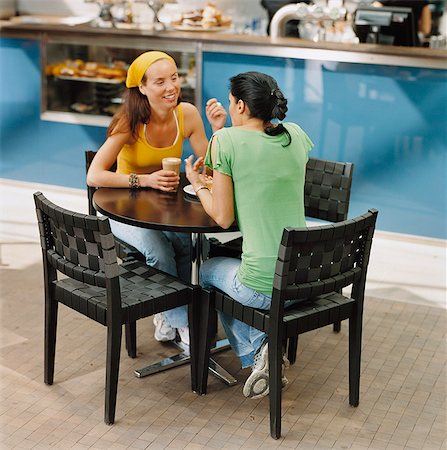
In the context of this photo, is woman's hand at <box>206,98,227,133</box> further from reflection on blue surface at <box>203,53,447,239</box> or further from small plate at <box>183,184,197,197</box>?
reflection on blue surface at <box>203,53,447,239</box>

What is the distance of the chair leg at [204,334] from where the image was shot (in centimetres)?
322

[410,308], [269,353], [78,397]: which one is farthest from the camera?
[410,308]

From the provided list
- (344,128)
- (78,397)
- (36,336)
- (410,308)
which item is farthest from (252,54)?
(78,397)

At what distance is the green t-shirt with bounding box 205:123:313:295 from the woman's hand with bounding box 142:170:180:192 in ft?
1.54

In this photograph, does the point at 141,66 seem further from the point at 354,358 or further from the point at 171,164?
the point at 354,358

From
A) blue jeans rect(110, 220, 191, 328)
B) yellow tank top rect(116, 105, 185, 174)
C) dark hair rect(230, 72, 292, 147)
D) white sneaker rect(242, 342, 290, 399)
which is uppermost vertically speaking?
dark hair rect(230, 72, 292, 147)

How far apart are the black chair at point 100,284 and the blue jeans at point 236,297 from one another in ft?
0.33

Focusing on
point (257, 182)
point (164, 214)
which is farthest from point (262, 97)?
point (164, 214)

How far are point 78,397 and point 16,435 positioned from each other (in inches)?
13.3

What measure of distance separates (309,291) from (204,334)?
0.52 meters

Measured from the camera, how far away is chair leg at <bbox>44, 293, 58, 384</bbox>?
329cm

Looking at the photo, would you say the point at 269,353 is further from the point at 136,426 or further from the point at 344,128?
the point at 344,128

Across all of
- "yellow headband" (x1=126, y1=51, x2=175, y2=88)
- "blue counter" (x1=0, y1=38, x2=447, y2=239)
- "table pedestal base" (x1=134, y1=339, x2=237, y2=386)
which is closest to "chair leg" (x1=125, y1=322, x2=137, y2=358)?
"table pedestal base" (x1=134, y1=339, x2=237, y2=386)

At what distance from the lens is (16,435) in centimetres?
Result: 304
